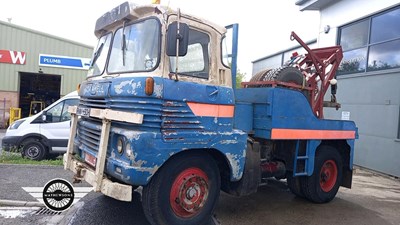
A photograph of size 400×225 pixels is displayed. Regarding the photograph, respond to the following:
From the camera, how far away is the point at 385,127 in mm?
10062

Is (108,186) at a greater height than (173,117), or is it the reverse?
(173,117)

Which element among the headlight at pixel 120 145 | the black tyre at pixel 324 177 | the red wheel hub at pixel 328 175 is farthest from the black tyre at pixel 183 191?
the red wheel hub at pixel 328 175

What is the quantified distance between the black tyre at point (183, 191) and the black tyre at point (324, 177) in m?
2.47

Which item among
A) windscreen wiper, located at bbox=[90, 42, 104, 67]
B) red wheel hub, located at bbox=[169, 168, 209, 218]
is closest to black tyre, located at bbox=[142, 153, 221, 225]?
red wheel hub, located at bbox=[169, 168, 209, 218]

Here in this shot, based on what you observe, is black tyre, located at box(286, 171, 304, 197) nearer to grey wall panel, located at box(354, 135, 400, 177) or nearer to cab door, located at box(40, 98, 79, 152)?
grey wall panel, located at box(354, 135, 400, 177)

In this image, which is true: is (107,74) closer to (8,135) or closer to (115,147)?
(115,147)

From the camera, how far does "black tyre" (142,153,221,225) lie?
4156mm

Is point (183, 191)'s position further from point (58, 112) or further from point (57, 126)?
point (58, 112)

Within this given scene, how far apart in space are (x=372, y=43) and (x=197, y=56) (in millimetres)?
8445

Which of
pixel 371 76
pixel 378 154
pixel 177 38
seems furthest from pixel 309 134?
pixel 371 76

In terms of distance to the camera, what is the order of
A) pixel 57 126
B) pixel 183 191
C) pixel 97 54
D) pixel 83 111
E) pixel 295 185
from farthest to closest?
pixel 57 126, pixel 295 185, pixel 97 54, pixel 83 111, pixel 183 191

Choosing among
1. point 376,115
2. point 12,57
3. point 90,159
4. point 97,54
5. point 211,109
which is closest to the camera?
point 211,109

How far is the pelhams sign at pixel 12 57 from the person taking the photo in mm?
20328

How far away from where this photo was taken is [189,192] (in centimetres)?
444
